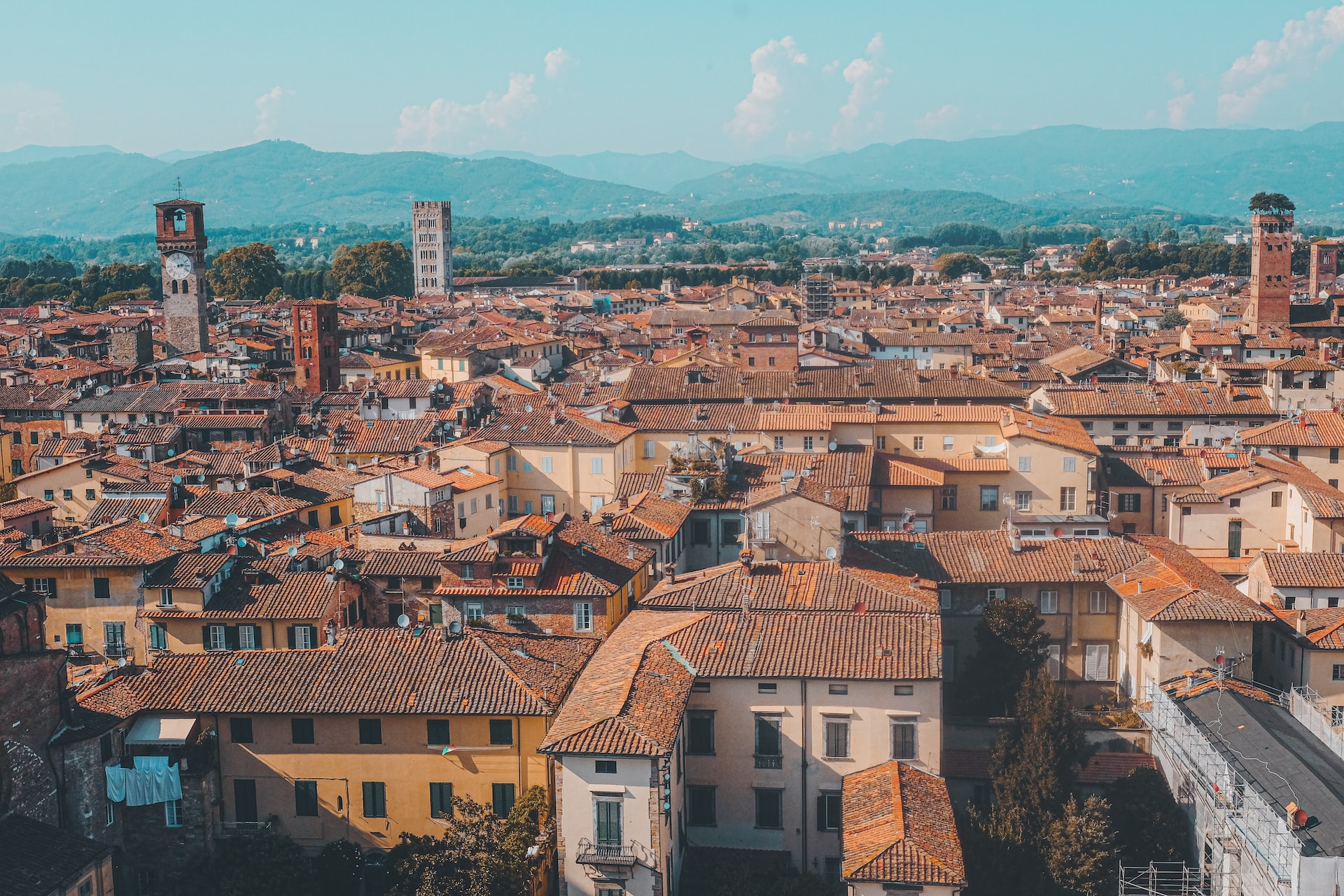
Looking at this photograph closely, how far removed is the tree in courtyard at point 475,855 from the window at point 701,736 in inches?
109

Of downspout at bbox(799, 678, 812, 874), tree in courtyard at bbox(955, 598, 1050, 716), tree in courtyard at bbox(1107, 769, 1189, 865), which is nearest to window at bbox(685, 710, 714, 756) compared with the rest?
downspout at bbox(799, 678, 812, 874)

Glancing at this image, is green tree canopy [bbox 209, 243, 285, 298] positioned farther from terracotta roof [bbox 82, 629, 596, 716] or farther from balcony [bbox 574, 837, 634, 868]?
balcony [bbox 574, 837, 634, 868]

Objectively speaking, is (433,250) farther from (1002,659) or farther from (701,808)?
(701,808)

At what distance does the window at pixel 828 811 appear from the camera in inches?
968

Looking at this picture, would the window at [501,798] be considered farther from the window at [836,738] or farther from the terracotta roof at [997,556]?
the terracotta roof at [997,556]

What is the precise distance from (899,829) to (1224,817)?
5.72 meters

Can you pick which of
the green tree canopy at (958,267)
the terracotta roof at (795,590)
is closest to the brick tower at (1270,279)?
the terracotta roof at (795,590)

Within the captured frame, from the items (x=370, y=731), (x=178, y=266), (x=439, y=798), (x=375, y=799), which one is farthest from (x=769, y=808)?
(x=178, y=266)

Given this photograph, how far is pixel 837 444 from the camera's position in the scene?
144 ft

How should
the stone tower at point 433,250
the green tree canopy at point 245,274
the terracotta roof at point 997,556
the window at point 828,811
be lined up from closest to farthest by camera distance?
the window at point 828,811 < the terracotta roof at point 997,556 < the green tree canopy at point 245,274 < the stone tower at point 433,250

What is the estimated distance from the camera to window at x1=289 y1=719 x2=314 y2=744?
79.7 ft

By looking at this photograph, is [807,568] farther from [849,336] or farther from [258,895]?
[849,336]

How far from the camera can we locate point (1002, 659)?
96.1 feet

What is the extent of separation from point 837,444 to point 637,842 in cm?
2347
